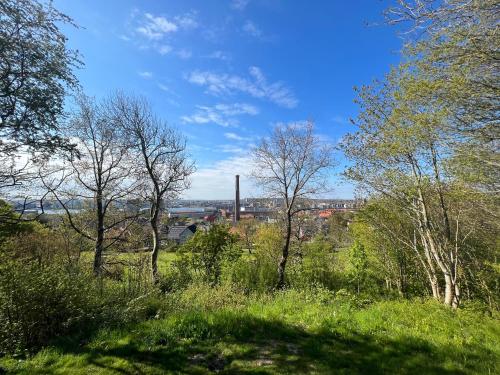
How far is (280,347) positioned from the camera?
4.34 m

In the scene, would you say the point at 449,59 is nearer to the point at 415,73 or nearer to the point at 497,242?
the point at 415,73

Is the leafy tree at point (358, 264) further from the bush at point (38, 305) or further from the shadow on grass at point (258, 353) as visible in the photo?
the bush at point (38, 305)

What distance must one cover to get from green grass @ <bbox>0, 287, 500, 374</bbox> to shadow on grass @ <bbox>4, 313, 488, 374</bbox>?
0.5 inches

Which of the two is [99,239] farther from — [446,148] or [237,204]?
[237,204]

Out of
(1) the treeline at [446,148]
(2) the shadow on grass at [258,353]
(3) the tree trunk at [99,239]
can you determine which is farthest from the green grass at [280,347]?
→ (3) the tree trunk at [99,239]

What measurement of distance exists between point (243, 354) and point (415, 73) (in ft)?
22.4

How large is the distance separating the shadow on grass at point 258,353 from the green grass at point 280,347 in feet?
0.05

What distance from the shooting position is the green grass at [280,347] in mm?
3672

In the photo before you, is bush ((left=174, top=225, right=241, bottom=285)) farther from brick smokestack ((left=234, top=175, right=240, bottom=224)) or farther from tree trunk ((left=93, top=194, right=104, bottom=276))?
brick smokestack ((left=234, top=175, right=240, bottom=224))

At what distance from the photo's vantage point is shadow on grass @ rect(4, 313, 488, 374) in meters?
3.64

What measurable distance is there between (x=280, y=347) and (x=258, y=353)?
0.43m

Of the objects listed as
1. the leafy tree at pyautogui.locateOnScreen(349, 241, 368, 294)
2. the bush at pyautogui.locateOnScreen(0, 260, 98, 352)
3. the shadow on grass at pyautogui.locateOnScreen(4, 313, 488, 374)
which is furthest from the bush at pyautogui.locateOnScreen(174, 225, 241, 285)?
the shadow on grass at pyautogui.locateOnScreen(4, 313, 488, 374)

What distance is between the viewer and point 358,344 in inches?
172

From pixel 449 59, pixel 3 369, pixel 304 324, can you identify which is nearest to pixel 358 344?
pixel 304 324
